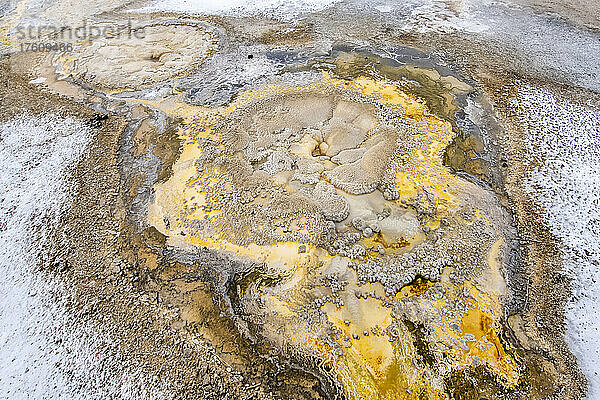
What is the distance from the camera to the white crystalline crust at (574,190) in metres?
5.13

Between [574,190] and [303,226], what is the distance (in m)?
5.23

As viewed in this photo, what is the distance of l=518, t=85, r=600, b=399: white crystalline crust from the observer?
513cm

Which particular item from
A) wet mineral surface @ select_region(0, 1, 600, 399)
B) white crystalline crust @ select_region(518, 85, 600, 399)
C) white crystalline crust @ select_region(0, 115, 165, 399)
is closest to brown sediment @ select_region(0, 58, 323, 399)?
wet mineral surface @ select_region(0, 1, 600, 399)

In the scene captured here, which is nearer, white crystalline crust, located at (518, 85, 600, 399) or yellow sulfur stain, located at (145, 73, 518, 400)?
yellow sulfur stain, located at (145, 73, 518, 400)

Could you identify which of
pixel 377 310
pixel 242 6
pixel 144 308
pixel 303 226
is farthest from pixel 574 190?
pixel 242 6

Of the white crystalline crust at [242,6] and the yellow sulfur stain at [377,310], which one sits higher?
the white crystalline crust at [242,6]

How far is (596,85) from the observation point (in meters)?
9.38

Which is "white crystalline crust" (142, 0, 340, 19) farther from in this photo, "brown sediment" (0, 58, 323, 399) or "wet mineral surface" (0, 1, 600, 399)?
"brown sediment" (0, 58, 323, 399)

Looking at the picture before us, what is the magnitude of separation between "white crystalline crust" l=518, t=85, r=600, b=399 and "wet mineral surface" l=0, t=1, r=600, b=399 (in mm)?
179

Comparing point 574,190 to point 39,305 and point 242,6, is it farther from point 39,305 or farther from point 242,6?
point 242,6

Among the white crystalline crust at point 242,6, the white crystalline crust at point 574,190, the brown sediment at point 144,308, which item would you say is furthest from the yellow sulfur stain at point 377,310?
the white crystalline crust at point 242,6

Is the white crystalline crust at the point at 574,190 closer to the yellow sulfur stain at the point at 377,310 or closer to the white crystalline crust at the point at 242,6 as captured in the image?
the yellow sulfur stain at the point at 377,310

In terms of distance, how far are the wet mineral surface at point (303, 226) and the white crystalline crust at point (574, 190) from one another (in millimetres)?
179

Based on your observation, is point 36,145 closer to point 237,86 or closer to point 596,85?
point 237,86
